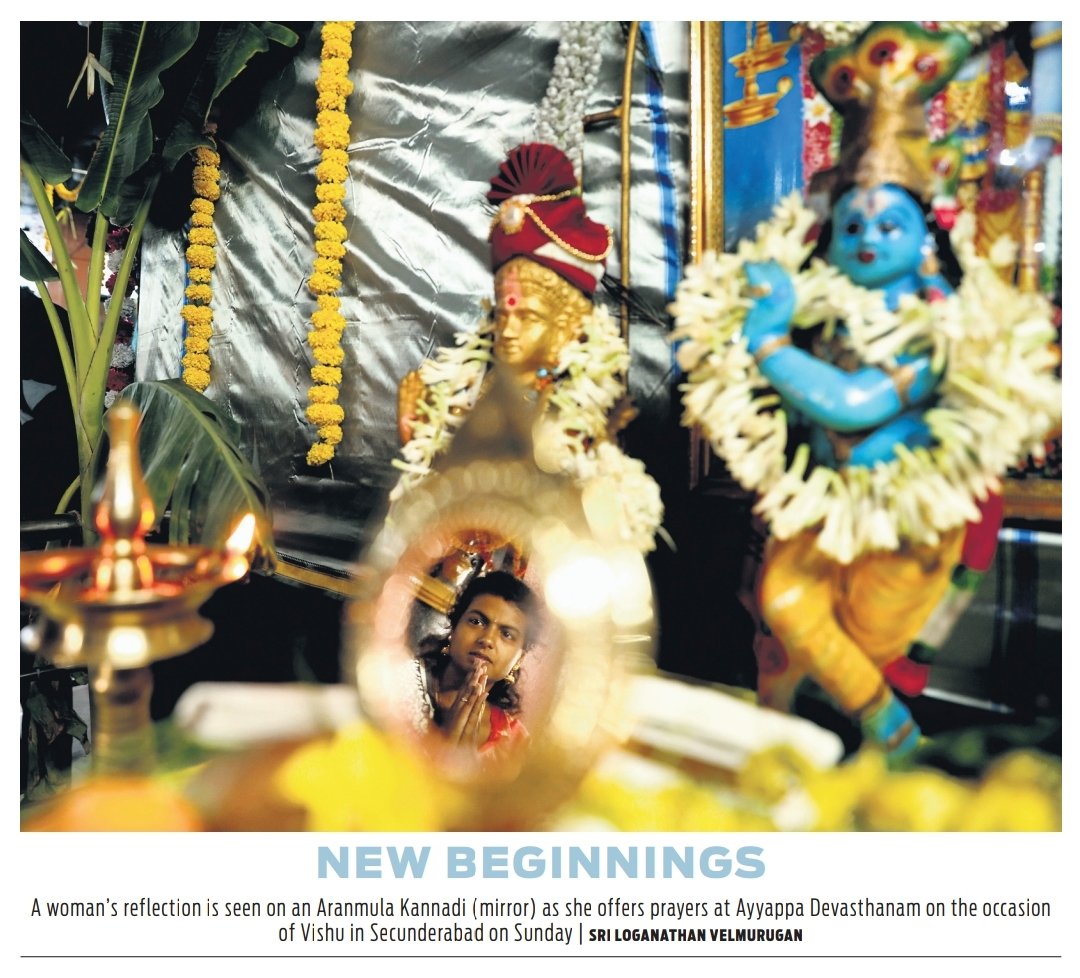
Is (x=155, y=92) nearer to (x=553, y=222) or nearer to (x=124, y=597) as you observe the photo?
(x=553, y=222)

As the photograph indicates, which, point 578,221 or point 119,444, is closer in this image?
point 119,444

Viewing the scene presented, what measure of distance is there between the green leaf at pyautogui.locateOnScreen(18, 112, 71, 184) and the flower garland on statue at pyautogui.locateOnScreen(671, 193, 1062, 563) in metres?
0.95

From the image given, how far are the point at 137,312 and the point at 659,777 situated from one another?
46.1 inches

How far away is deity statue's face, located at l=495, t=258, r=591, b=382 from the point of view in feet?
3.62

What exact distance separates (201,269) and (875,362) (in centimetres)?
105

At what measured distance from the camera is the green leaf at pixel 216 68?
1181 millimetres

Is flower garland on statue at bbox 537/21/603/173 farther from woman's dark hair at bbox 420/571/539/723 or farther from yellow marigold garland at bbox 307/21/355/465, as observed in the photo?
woman's dark hair at bbox 420/571/539/723

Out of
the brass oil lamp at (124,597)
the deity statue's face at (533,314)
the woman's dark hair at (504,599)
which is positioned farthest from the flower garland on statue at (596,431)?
the brass oil lamp at (124,597)

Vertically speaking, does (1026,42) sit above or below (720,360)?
above

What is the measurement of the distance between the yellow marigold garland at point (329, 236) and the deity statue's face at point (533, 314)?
0.28 meters
